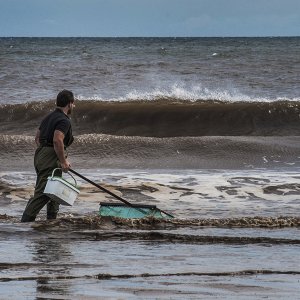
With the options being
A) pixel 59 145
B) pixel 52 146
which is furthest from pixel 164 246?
pixel 52 146

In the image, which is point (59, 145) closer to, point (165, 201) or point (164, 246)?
point (164, 246)

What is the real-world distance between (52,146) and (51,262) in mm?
2245

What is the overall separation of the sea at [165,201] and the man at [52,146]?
195mm

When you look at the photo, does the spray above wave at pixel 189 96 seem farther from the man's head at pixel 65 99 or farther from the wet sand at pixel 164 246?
the man's head at pixel 65 99

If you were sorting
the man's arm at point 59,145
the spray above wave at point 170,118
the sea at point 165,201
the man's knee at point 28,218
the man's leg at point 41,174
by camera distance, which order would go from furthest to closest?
the spray above wave at point 170,118 → the man's knee at point 28,218 → the man's leg at point 41,174 → the man's arm at point 59,145 → the sea at point 165,201

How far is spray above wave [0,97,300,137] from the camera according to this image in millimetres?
22453

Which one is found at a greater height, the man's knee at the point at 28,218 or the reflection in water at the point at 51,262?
the man's knee at the point at 28,218

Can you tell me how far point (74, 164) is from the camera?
16.8 m

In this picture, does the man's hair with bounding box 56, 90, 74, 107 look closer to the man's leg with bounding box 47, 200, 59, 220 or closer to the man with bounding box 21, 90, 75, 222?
the man with bounding box 21, 90, 75, 222

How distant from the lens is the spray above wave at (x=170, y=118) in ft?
73.7

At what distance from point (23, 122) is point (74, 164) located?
7.25m

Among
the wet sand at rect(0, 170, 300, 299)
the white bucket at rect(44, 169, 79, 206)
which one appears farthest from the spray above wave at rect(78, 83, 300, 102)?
the white bucket at rect(44, 169, 79, 206)

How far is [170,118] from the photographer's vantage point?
922 inches

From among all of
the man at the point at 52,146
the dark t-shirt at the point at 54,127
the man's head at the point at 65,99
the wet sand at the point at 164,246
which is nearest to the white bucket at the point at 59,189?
the man at the point at 52,146
